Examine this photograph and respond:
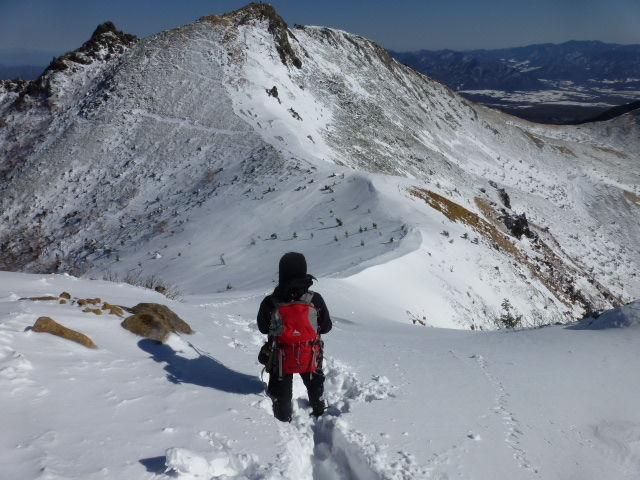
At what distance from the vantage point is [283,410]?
4375 mm

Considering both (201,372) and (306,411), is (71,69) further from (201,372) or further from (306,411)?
(306,411)

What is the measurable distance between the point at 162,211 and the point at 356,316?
48.3 ft

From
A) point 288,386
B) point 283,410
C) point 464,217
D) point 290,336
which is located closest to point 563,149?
point 464,217

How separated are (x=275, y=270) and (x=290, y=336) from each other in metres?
8.71

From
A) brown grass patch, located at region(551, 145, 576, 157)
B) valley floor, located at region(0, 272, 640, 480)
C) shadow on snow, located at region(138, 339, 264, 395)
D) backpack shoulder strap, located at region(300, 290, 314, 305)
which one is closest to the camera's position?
valley floor, located at region(0, 272, 640, 480)

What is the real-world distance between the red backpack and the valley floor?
50cm

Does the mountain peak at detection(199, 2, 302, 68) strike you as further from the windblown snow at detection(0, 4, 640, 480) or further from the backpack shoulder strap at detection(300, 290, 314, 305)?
the backpack shoulder strap at detection(300, 290, 314, 305)

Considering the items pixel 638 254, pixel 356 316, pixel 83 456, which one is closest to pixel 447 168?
pixel 638 254

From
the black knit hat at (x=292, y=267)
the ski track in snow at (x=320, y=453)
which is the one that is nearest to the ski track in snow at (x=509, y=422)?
the ski track in snow at (x=320, y=453)

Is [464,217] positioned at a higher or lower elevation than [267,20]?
lower

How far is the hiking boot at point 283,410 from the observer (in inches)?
172

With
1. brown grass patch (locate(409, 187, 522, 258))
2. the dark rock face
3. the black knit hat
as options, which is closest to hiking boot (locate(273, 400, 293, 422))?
the black knit hat

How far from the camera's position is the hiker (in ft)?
14.5

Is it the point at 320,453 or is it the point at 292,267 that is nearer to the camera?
the point at 320,453
